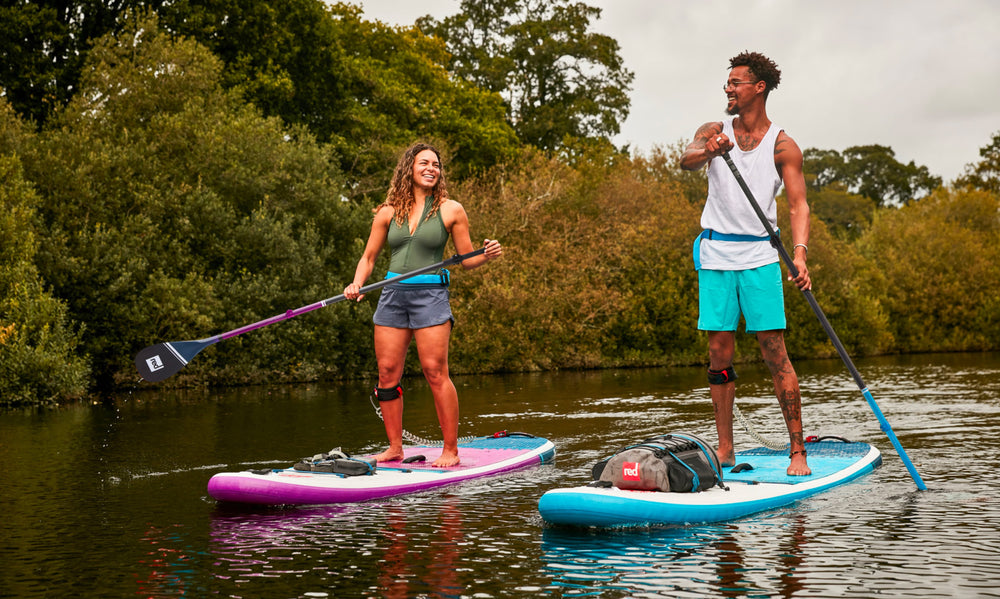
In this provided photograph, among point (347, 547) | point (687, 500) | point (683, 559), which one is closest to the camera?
point (683, 559)

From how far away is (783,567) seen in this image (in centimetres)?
504

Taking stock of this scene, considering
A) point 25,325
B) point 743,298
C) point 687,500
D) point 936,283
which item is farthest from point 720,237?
point 936,283

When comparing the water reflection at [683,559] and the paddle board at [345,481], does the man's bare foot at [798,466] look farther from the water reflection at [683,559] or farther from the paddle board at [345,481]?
the paddle board at [345,481]

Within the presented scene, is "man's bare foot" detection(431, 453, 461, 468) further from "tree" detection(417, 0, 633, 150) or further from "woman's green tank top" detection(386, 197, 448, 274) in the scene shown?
"tree" detection(417, 0, 633, 150)

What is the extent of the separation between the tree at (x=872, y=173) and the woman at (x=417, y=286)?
254 ft

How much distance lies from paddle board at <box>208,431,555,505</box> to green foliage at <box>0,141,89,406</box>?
1300 centimetres

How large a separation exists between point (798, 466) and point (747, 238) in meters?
1.70

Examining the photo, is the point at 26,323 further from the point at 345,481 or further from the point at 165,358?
the point at 345,481

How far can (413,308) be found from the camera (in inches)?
326

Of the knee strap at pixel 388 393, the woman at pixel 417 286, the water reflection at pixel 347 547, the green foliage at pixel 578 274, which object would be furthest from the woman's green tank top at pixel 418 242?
the green foliage at pixel 578 274

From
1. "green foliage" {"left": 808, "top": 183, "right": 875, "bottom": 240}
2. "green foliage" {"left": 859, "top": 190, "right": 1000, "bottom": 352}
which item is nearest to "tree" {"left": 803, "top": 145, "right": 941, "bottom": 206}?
"green foliage" {"left": 808, "top": 183, "right": 875, "bottom": 240}

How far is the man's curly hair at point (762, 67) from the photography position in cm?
776

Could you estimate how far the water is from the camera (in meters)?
4.87

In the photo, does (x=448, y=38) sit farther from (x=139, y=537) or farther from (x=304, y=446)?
(x=139, y=537)
